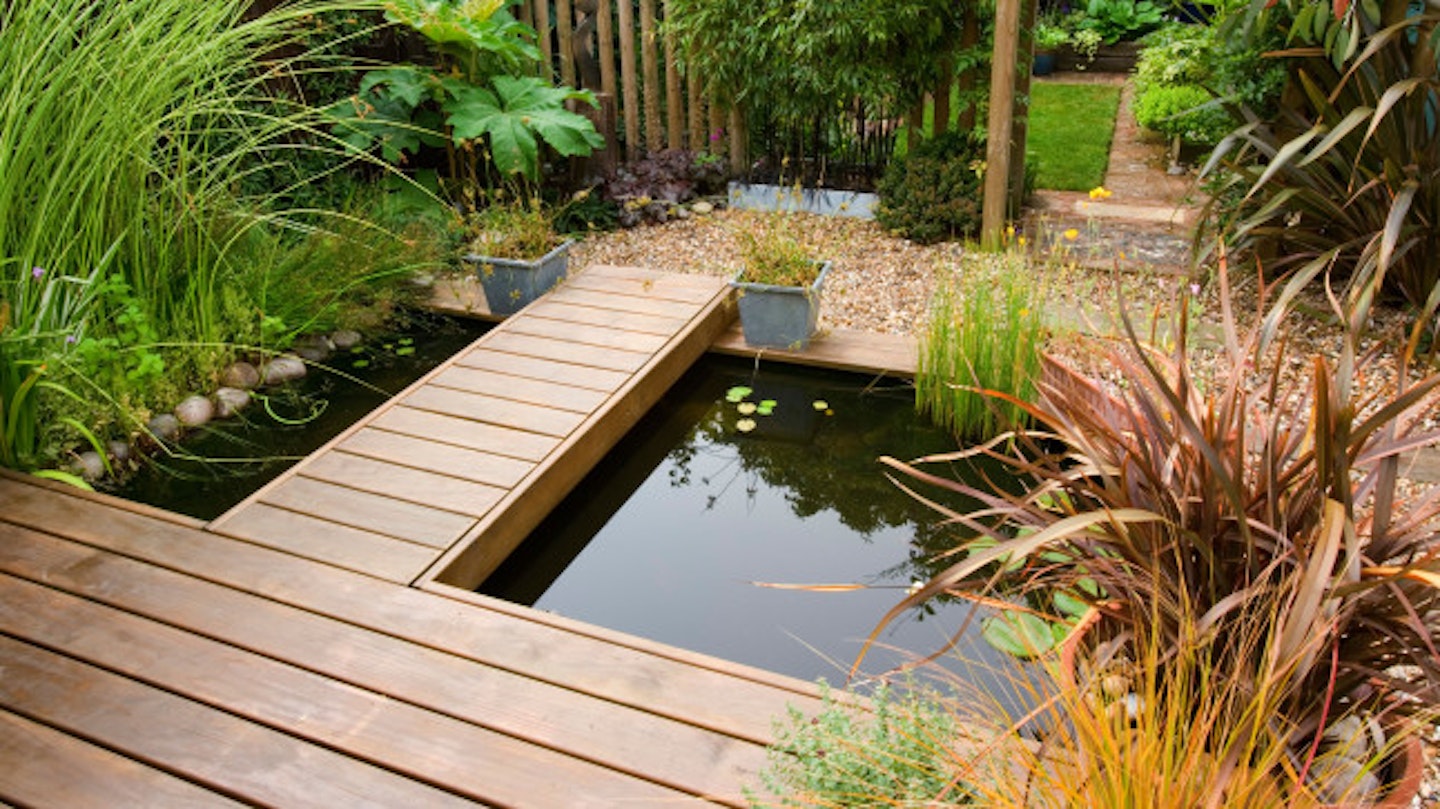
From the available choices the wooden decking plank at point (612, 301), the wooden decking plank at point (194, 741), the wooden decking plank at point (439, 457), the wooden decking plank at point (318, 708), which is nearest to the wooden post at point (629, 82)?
the wooden decking plank at point (612, 301)

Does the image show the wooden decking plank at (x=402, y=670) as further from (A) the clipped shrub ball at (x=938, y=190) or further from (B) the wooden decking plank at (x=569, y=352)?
(A) the clipped shrub ball at (x=938, y=190)

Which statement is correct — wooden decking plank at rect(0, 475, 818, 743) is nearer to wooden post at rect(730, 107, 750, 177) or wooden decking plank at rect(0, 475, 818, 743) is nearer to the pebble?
the pebble

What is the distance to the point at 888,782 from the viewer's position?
66.6 inches

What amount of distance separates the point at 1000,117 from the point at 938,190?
1.70ft

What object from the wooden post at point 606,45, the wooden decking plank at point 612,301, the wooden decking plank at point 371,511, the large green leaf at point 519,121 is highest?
the wooden post at point 606,45

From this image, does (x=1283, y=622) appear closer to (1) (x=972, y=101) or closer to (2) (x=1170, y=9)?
(1) (x=972, y=101)

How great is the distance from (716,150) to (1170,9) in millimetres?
4586

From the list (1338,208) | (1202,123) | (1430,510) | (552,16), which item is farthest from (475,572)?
(552,16)

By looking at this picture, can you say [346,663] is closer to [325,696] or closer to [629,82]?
[325,696]

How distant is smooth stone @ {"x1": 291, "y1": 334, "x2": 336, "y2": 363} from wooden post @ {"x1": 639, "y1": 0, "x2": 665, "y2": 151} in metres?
2.29

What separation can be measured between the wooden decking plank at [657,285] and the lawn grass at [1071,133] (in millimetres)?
2183

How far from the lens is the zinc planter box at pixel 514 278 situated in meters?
4.20

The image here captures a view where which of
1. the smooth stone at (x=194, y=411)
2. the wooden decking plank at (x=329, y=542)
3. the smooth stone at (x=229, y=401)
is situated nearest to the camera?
the wooden decking plank at (x=329, y=542)

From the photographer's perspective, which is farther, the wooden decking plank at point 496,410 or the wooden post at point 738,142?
the wooden post at point 738,142
